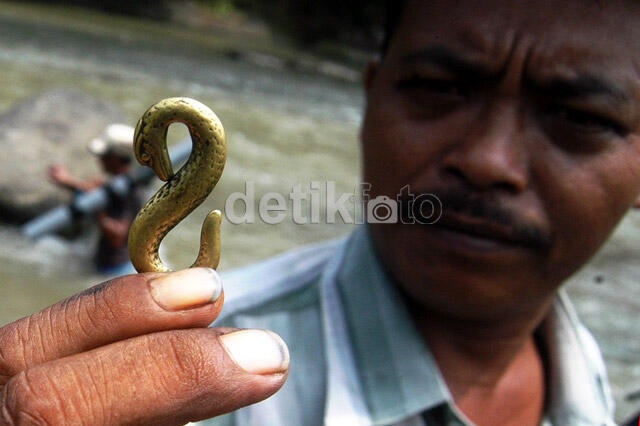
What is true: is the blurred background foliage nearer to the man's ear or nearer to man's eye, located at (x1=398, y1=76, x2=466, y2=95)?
the man's ear

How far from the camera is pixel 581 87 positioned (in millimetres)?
1241

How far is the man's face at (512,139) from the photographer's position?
1244 mm

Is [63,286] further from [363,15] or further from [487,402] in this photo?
[363,15]

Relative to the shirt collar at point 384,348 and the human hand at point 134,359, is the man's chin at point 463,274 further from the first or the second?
the human hand at point 134,359

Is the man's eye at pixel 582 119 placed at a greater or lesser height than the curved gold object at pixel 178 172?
greater

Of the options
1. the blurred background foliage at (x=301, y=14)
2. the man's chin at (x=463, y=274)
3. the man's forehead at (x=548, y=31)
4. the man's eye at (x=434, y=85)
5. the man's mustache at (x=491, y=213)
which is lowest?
the blurred background foliage at (x=301, y=14)

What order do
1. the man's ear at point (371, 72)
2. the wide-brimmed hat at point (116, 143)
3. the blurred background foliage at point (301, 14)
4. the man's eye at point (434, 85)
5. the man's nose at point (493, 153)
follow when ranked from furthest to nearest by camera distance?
the blurred background foliage at point (301, 14)
the wide-brimmed hat at point (116, 143)
the man's ear at point (371, 72)
the man's eye at point (434, 85)
the man's nose at point (493, 153)

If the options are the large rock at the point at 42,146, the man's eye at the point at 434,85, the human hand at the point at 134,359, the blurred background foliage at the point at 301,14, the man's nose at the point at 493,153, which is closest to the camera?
the human hand at the point at 134,359

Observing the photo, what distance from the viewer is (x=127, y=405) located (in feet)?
2.48

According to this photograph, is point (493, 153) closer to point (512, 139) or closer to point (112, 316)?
point (512, 139)

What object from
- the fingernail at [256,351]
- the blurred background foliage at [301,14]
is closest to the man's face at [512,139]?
the fingernail at [256,351]

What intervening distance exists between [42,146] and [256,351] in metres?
4.92

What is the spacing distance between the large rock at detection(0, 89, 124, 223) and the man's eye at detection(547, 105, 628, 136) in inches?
175

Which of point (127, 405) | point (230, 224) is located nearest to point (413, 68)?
point (127, 405)
